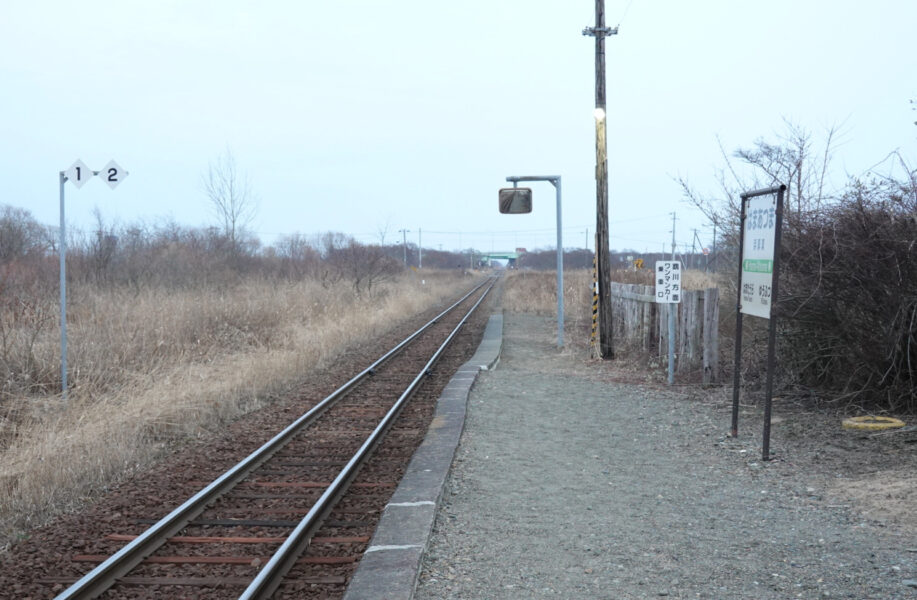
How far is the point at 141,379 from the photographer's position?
36.5ft

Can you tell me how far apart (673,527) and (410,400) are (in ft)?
20.1

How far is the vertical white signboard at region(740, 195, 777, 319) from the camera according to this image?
22.9 ft

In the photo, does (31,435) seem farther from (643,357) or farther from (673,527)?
(643,357)

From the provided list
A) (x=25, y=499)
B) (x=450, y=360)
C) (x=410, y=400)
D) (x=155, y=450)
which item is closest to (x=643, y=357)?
(x=450, y=360)

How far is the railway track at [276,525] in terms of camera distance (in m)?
4.54

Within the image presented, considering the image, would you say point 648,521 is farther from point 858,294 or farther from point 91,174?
point 91,174

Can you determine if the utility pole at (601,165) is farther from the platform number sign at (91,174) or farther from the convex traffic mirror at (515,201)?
A: the platform number sign at (91,174)

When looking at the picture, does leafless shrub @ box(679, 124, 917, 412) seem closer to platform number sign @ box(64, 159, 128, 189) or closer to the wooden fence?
the wooden fence

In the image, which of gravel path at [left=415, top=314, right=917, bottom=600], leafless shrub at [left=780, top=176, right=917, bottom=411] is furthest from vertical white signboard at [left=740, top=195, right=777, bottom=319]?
gravel path at [left=415, top=314, right=917, bottom=600]

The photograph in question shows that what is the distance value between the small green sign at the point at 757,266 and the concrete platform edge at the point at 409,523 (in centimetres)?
336

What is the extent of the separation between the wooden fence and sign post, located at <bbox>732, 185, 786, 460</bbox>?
355 cm

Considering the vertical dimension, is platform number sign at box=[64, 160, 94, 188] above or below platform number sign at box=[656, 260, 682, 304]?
above

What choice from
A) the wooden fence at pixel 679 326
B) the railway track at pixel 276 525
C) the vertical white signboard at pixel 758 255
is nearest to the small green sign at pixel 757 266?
the vertical white signboard at pixel 758 255

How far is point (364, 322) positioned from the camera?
22.8 meters
